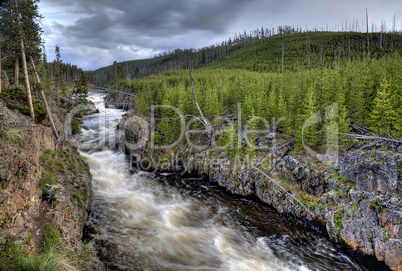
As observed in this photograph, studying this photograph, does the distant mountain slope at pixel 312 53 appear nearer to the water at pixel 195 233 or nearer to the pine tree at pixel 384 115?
the pine tree at pixel 384 115

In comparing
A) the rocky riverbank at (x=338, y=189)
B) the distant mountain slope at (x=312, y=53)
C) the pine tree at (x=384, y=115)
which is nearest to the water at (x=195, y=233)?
the rocky riverbank at (x=338, y=189)

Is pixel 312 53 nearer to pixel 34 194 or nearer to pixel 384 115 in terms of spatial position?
pixel 384 115

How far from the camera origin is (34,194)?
962 cm

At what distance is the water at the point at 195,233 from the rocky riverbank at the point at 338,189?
48.4 inches

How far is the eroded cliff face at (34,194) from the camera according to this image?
26.1 feet

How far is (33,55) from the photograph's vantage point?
1923cm

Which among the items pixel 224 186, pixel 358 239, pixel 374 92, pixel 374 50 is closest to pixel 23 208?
pixel 224 186

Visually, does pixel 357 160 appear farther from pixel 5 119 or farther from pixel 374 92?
pixel 5 119

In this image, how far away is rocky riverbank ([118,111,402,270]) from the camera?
1184cm

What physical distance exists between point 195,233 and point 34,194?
9.97m

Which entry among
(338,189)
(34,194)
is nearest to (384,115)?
(338,189)

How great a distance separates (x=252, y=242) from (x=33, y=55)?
24.9 meters

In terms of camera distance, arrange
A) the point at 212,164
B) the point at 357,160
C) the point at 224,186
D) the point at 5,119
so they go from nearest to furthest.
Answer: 1. the point at 5,119
2. the point at 357,160
3. the point at 224,186
4. the point at 212,164

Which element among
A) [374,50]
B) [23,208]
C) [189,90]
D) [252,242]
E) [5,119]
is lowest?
[252,242]
